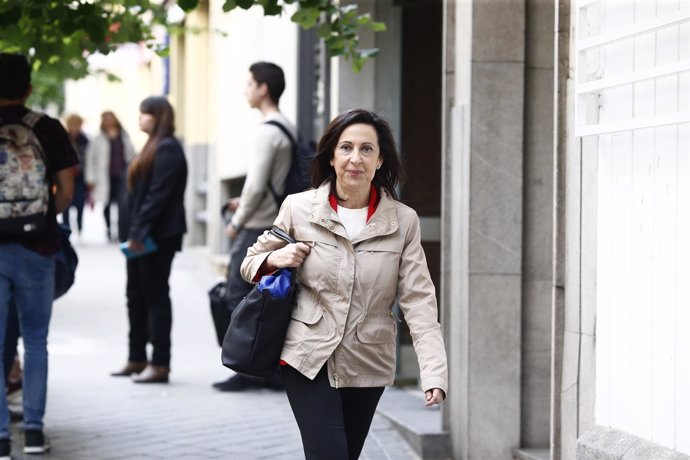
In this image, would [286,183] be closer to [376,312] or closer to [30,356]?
[30,356]

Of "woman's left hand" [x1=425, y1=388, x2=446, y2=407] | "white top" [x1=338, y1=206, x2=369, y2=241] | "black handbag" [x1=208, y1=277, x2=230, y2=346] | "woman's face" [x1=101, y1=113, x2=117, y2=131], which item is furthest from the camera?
"woman's face" [x1=101, y1=113, x2=117, y2=131]

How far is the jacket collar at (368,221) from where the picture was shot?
469 cm

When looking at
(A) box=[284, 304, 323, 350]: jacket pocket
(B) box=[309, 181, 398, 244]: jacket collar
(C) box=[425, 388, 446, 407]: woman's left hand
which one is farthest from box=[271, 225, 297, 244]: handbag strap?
(C) box=[425, 388, 446, 407]: woman's left hand

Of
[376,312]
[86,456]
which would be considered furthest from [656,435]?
[86,456]

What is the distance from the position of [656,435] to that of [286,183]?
433 cm

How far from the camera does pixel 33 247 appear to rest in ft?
22.4

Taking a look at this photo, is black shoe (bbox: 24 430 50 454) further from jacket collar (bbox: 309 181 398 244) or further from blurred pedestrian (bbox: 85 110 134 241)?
blurred pedestrian (bbox: 85 110 134 241)

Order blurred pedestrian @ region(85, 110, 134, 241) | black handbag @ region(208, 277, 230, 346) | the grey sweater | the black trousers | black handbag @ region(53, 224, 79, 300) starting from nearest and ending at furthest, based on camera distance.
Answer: the black trousers, black handbag @ region(53, 224, 79, 300), the grey sweater, black handbag @ region(208, 277, 230, 346), blurred pedestrian @ region(85, 110, 134, 241)

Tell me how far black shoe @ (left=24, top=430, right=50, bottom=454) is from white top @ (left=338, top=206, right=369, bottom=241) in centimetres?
290

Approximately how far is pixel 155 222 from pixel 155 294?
531mm

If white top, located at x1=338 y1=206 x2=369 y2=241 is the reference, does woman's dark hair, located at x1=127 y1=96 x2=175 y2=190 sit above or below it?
above

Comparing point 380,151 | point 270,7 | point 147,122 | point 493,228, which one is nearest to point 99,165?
point 147,122

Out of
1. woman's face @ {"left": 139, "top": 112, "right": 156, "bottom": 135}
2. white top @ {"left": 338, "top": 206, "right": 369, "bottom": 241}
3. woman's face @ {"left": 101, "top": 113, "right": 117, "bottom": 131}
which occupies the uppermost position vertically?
woman's face @ {"left": 101, "top": 113, "right": 117, "bottom": 131}

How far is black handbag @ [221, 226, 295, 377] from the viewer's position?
4.67 m
